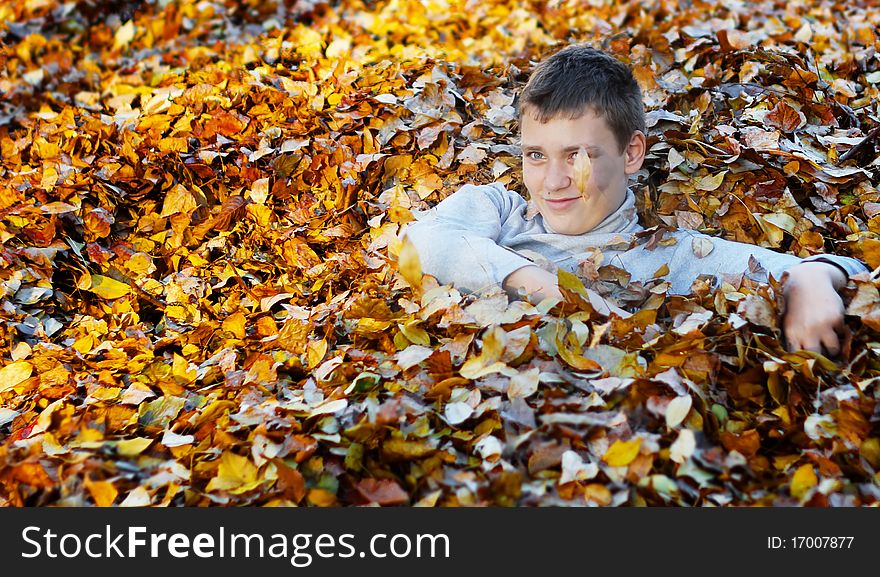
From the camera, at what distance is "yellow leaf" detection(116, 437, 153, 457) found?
5.42ft

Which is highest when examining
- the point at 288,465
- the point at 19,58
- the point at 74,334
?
the point at 19,58

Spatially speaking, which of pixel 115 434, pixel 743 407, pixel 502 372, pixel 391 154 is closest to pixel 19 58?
pixel 391 154

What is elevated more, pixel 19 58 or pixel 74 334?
pixel 19 58

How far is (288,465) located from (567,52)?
61.0 inches

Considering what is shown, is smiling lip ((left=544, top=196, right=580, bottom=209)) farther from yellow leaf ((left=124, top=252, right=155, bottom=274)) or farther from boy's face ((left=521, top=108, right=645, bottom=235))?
yellow leaf ((left=124, top=252, right=155, bottom=274))

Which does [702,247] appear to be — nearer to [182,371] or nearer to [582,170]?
[582,170]

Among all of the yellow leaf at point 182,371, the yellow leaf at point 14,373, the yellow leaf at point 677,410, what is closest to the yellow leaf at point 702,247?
the yellow leaf at point 677,410

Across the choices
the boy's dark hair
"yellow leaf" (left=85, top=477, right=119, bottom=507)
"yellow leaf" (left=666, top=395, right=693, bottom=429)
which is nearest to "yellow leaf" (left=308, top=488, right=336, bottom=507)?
"yellow leaf" (left=85, top=477, right=119, bottom=507)

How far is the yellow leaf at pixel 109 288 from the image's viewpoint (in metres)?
2.54

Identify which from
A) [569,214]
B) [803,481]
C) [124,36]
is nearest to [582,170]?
[569,214]

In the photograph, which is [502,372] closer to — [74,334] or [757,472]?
[757,472]

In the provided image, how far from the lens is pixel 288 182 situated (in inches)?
109

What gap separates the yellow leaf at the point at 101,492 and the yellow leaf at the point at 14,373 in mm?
808

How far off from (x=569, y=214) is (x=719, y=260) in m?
0.44
